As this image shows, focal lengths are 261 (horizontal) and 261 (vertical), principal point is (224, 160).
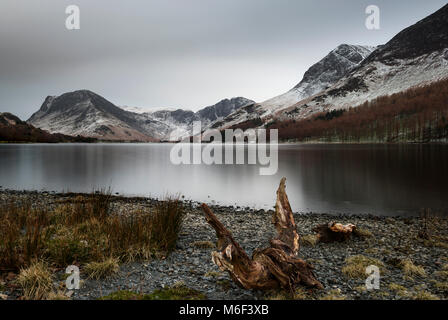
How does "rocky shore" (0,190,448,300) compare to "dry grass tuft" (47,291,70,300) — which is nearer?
"dry grass tuft" (47,291,70,300)

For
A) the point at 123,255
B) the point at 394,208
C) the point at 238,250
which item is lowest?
the point at 394,208

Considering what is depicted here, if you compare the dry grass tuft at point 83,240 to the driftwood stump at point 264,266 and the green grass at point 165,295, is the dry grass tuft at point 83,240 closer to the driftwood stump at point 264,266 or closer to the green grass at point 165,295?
the green grass at point 165,295

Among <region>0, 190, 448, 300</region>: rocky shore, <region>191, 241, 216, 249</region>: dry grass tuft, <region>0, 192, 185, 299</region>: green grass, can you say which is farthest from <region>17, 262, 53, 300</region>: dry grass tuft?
<region>191, 241, 216, 249</region>: dry grass tuft

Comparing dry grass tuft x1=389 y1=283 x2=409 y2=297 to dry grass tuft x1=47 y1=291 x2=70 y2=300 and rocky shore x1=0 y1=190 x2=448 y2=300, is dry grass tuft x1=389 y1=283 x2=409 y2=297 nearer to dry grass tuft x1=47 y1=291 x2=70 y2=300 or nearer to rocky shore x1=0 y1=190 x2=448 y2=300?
rocky shore x1=0 y1=190 x2=448 y2=300

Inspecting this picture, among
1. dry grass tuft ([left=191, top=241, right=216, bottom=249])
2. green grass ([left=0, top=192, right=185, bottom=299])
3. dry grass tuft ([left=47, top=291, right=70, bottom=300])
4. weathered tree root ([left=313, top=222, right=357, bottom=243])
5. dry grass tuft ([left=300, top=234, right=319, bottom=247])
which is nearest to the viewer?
dry grass tuft ([left=47, top=291, right=70, bottom=300])

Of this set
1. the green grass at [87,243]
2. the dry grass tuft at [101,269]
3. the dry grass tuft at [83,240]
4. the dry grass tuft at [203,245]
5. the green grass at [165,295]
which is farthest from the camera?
the dry grass tuft at [203,245]

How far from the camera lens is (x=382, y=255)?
11.0 metres

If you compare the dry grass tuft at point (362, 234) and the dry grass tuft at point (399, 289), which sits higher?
the dry grass tuft at point (399, 289)

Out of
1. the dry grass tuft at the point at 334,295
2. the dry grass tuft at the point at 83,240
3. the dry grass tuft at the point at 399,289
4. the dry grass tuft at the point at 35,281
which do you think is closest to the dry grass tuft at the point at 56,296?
the dry grass tuft at the point at 35,281

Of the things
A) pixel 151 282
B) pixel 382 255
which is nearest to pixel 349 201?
pixel 382 255

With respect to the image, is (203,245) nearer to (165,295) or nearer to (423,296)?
(165,295)

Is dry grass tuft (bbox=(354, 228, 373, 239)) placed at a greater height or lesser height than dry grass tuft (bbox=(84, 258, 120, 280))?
lesser
